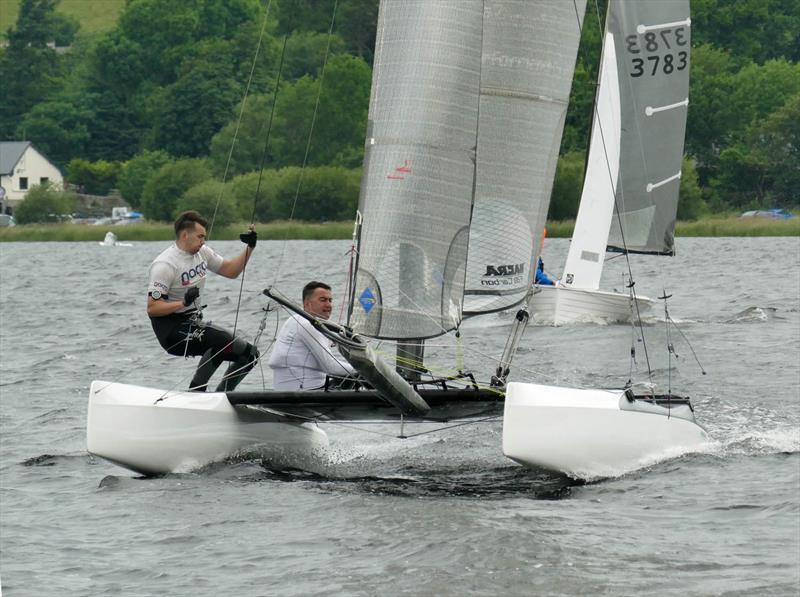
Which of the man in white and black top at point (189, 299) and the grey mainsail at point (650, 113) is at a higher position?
the grey mainsail at point (650, 113)

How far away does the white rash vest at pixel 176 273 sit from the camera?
9266mm

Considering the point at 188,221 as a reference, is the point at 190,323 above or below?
below

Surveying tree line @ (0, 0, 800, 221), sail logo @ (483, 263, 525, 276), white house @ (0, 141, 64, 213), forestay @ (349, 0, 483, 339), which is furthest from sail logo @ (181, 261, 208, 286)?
white house @ (0, 141, 64, 213)

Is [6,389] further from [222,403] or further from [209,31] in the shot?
[209,31]

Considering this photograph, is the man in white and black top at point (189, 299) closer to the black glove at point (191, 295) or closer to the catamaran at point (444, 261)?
the black glove at point (191, 295)

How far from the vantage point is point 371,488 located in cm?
902

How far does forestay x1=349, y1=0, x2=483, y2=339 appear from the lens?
881 centimetres

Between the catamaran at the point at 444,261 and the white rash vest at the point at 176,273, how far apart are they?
65 centimetres

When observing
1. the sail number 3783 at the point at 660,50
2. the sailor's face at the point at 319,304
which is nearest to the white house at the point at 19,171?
the sail number 3783 at the point at 660,50

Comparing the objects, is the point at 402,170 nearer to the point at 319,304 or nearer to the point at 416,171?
the point at 416,171

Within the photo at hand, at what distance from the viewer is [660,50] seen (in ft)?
65.5

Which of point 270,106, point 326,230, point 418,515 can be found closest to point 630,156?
point 418,515

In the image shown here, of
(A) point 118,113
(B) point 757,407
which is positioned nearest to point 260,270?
(B) point 757,407

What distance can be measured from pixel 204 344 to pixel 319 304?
80cm
